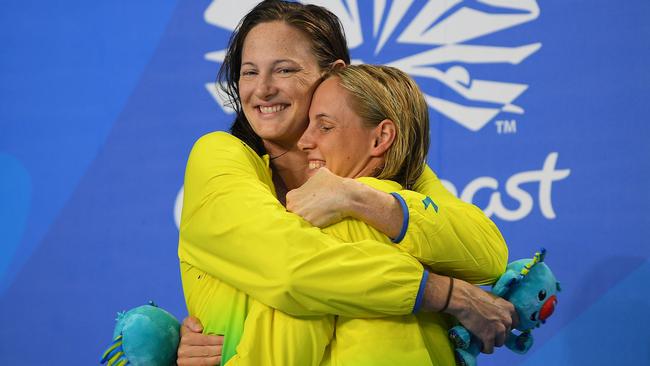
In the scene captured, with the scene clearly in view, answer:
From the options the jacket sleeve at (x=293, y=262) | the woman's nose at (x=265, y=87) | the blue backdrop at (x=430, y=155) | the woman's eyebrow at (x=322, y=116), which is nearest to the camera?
the jacket sleeve at (x=293, y=262)

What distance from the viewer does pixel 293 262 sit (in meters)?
1.27

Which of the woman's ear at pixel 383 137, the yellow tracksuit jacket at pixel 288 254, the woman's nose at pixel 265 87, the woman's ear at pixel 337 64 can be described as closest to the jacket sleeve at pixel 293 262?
the yellow tracksuit jacket at pixel 288 254

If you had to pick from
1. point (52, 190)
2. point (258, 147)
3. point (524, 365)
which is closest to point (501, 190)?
point (524, 365)

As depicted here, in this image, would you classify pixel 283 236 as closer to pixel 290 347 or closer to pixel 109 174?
pixel 290 347

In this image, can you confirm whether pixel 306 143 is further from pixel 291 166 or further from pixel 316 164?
pixel 291 166

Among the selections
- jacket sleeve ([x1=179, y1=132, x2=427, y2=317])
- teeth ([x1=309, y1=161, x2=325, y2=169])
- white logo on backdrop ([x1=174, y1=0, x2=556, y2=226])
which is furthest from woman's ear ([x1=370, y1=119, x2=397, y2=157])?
white logo on backdrop ([x1=174, y1=0, x2=556, y2=226])

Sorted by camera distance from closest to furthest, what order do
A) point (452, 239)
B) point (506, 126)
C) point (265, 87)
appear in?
point (452, 239) < point (265, 87) < point (506, 126)

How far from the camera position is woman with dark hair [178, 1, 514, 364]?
1.28 meters

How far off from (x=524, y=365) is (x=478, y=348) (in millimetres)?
1166

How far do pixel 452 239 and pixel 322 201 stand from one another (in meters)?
0.24

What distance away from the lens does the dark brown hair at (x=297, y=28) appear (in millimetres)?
1789

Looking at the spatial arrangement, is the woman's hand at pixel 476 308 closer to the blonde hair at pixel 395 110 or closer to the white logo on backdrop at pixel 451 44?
the blonde hair at pixel 395 110

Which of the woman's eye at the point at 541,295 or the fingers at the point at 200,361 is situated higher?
the woman's eye at the point at 541,295

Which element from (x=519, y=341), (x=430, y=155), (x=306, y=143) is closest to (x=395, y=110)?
(x=306, y=143)
